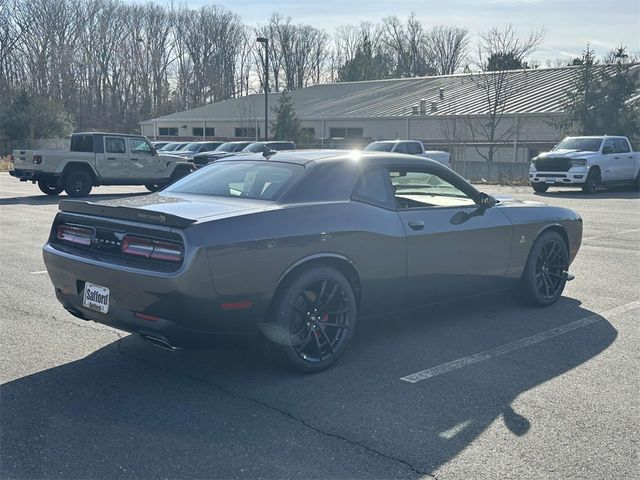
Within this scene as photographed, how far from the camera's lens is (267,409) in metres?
4.24

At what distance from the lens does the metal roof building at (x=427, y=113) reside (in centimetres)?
3391

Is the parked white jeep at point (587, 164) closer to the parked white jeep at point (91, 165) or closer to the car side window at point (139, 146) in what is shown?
the parked white jeep at point (91, 165)

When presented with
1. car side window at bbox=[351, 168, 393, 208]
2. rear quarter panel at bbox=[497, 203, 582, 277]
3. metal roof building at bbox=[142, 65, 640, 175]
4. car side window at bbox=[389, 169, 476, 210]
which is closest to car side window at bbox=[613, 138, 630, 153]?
metal roof building at bbox=[142, 65, 640, 175]

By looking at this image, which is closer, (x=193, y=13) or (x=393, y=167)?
(x=393, y=167)

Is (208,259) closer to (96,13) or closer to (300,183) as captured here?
(300,183)

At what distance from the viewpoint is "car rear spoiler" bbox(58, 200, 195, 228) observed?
4371mm

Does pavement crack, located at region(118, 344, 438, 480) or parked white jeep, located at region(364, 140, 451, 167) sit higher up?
parked white jeep, located at region(364, 140, 451, 167)

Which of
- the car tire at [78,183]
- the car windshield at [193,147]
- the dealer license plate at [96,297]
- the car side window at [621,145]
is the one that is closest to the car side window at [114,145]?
the car tire at [78,183]

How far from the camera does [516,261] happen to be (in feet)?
21.4

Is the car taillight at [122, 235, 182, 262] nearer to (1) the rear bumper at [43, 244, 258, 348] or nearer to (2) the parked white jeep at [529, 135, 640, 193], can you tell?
(1) the rear bumper at [43, 244, 258, 348]

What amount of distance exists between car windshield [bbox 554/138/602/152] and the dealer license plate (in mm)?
21363

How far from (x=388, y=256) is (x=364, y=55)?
72962 millimetres

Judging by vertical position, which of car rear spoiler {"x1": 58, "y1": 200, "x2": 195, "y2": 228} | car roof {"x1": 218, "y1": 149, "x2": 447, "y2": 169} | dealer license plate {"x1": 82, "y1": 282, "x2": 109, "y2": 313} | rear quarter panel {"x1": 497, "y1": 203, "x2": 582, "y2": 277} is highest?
car roof {"x1": 218, "y1": 149, "x2": 447, "y2": 169}

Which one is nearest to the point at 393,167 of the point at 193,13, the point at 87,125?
the point at 87,125
